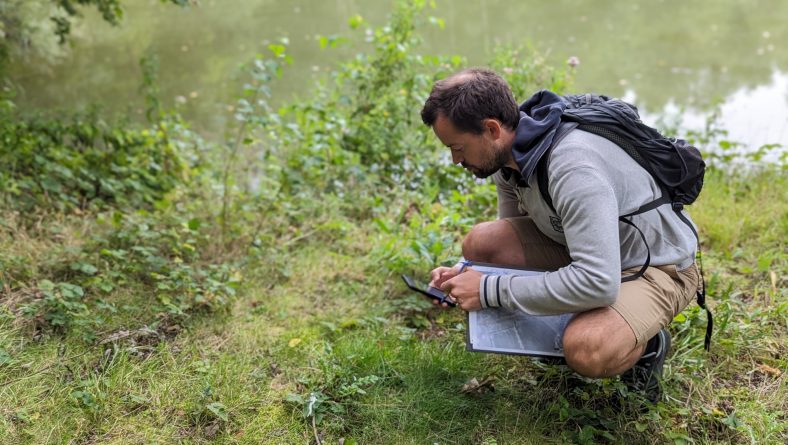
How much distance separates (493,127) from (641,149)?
0.50 metres

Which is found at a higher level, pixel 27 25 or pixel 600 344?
pixel 27 25

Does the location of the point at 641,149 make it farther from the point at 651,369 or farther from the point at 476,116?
the point at 651,369

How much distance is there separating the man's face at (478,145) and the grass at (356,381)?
0.88 metres

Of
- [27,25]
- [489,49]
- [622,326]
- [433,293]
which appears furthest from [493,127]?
[489,49]

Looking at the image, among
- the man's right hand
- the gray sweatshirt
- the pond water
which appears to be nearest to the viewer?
the gray sweatshirt

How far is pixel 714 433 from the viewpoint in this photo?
2180 mm

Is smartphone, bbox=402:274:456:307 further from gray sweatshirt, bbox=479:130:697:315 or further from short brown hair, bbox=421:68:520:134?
short brown hair, bbox=421:68:520:134

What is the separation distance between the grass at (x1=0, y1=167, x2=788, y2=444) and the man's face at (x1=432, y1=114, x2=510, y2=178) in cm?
88

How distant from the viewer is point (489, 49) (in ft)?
25.6

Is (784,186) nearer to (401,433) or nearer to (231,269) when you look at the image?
(401,433)

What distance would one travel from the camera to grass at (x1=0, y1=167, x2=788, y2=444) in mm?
2195

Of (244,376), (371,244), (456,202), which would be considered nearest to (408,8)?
(456,202)

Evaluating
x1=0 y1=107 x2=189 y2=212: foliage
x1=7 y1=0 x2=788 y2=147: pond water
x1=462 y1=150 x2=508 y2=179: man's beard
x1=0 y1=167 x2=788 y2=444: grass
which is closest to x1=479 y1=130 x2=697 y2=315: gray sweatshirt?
x1=462 y1=150 x2=508 y2=179: man's beard

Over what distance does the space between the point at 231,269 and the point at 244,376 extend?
0.82m
